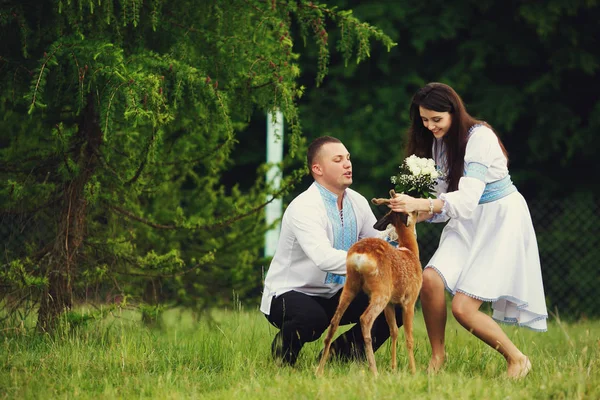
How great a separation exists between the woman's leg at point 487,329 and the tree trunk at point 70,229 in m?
2.84

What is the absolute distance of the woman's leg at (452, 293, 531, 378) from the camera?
15.5 feet

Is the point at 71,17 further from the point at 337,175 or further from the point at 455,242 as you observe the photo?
the point at 455,242

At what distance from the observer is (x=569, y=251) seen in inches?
436

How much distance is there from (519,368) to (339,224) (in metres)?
1.33

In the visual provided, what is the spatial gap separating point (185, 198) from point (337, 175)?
408 cm

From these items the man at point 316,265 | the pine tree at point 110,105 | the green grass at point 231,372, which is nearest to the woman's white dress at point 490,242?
the green grass at point 231,372

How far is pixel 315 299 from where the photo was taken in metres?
5.00

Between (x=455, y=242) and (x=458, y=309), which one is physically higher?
(x=455, y=242)

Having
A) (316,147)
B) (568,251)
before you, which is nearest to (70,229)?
(316,147)

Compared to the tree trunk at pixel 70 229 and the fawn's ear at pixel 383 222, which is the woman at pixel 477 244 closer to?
the fawn's ear at pixel 383 222

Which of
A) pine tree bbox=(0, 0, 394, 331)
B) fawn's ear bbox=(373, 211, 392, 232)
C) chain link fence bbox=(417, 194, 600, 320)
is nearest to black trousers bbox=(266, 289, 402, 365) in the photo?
fawn's ear bbox=(373, 211, 392, 232)

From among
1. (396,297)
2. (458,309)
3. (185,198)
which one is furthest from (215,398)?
(185,198)

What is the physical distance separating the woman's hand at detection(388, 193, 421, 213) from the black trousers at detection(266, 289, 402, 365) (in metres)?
0.74

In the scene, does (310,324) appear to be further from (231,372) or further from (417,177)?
(417,177)
